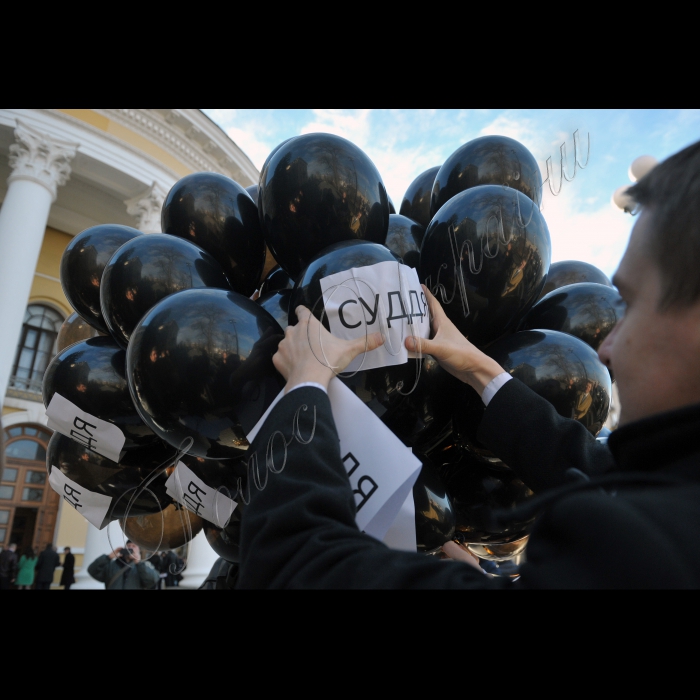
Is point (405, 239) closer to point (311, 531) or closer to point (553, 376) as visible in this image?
point (553, 376)

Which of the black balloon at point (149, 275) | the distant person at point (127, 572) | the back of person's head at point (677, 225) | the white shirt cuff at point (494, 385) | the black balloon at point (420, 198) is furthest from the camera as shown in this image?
the distant person at point (127, 572)

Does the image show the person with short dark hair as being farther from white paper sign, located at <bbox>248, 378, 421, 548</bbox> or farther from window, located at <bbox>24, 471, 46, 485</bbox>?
window, located at <bbox>24, 471, 46, 485</bbox>

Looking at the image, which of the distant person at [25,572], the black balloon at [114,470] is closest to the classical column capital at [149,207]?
the distant person at [25,572]

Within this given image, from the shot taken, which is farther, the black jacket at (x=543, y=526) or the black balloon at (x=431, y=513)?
the black balloon at (x=431, y=513)

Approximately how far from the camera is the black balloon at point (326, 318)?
51.4 inches

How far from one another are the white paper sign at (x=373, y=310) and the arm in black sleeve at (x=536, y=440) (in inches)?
9.8

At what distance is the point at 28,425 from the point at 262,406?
608 inches

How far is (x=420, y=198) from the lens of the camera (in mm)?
2279

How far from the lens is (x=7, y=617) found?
89cm

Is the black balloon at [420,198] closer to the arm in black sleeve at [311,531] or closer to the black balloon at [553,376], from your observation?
the black balloon at [553,376]

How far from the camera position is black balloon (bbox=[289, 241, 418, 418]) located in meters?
1.31

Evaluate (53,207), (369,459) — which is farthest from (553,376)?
(53,207)

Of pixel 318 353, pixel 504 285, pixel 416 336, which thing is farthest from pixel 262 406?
pixel 504 285

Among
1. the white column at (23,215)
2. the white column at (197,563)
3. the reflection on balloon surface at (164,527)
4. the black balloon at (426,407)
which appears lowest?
the reflection on balloon surface at (164,527)
